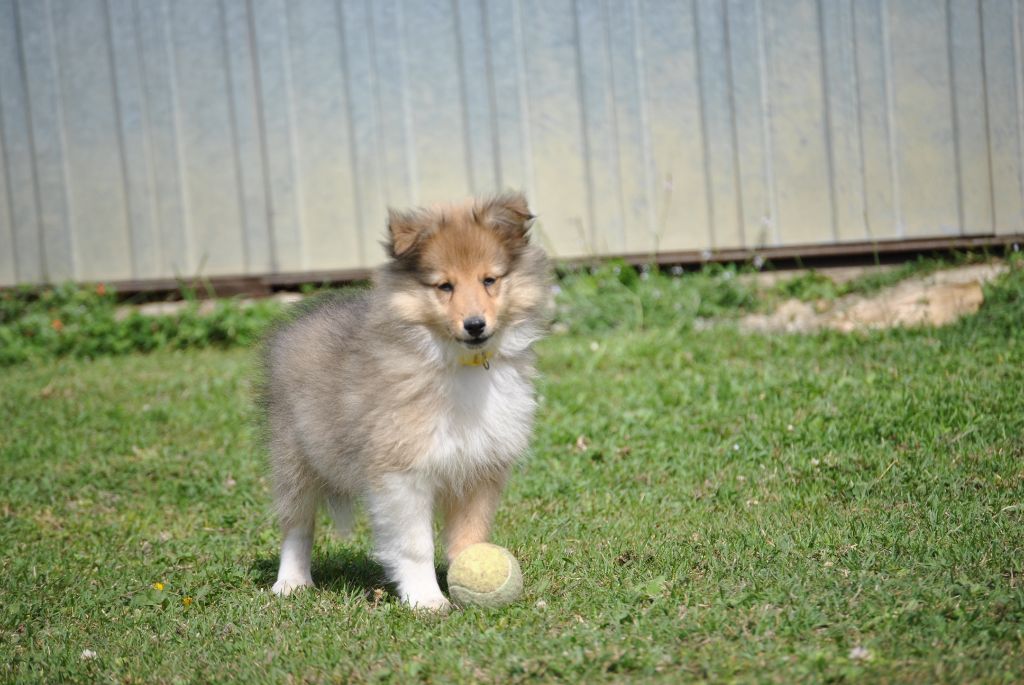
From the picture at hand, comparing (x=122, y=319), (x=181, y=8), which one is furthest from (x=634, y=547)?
(x=181, y=8)

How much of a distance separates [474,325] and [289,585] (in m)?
1.58

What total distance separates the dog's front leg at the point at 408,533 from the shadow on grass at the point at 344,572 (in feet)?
1.17

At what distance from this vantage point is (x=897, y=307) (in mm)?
8648

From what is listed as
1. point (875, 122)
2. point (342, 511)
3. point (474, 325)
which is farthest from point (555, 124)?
point (474, 325)

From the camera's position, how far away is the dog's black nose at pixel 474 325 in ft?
13.9

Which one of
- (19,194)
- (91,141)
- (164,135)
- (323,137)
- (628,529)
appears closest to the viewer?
(628,529)

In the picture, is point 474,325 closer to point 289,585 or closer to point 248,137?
point 289,585

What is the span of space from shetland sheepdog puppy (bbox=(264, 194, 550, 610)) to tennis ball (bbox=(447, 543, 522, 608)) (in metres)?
0.13

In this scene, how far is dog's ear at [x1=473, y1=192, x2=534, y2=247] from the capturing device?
4500 millimetres

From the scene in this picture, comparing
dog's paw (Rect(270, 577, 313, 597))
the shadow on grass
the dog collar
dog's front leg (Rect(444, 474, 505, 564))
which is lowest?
the shadow on grass

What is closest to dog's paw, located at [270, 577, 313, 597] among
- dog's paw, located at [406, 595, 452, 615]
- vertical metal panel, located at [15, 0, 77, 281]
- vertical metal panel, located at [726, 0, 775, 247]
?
dog's paw, located at [406, 595, 452, 615]

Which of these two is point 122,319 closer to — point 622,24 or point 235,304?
point 235,304

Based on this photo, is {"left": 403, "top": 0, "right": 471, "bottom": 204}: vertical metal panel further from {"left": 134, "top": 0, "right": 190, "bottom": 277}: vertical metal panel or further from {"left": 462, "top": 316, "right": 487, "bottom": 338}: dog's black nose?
{"left": 462, "top": 316, "right": 487, "bottom": 338}: dog's black nose

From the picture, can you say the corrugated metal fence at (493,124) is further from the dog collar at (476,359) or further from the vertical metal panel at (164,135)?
the dog collar at (476,359)
